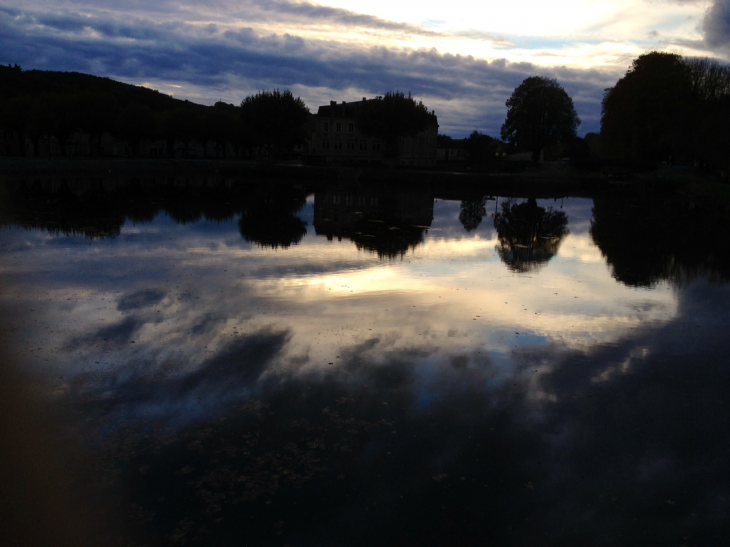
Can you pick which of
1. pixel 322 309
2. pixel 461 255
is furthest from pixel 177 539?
pixel 461 255

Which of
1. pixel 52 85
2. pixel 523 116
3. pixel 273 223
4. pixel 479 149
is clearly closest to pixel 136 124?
pixel 523 116

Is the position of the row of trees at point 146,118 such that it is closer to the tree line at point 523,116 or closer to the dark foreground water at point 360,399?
the tree line at point 523,116

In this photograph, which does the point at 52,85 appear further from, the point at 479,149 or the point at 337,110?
the point at 479,149

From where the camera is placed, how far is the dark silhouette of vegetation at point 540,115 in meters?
87.5

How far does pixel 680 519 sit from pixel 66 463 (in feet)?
22.3

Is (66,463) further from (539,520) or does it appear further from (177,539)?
(539,520)

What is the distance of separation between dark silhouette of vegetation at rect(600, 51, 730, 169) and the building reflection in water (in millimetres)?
31329

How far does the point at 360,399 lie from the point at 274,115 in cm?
7695

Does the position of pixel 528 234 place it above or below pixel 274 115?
below

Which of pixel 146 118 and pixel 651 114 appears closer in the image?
pixel 651 114

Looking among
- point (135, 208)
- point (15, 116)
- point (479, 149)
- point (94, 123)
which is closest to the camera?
point (135, 208)

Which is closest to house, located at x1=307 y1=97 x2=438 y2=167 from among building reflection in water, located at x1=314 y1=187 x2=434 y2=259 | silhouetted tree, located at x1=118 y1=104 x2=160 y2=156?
silhouetted tree, located at x1=118 y1=104 x2=160 y2=156

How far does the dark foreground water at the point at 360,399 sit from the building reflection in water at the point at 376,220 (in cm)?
396

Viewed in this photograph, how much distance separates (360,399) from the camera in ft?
29.6
